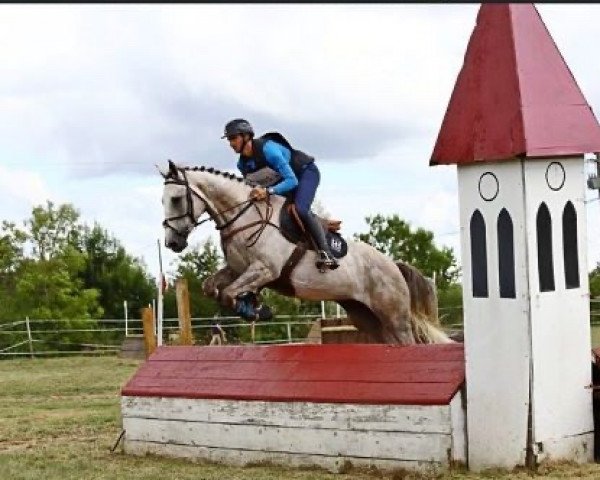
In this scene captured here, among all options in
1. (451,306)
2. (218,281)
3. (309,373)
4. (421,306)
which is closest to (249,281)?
(218,281)

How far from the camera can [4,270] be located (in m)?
41.4

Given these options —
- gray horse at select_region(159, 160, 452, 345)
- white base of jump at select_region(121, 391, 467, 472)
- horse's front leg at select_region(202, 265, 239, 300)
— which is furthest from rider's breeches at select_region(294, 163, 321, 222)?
white base of jump at select_region(121, 391, 467, 472)

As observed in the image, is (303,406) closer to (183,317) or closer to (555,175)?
(555,175)

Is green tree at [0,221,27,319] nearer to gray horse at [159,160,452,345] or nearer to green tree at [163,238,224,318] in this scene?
green tree at [163,238,224,318]

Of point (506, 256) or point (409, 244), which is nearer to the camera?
point (506, 256)

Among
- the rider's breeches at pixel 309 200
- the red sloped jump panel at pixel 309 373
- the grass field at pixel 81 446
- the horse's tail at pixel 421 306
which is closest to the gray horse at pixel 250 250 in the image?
the rider's breeches at pixel 309 200

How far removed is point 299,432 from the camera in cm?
829

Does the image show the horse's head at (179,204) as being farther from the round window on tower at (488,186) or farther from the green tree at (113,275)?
the green tree at (113,275)

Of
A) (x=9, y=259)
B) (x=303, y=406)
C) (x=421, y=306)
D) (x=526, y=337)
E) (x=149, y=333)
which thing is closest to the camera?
(x=526, y=337)

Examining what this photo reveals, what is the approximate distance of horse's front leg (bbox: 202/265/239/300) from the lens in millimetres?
10195

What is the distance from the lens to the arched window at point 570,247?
295 inches

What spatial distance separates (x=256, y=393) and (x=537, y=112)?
2732mm

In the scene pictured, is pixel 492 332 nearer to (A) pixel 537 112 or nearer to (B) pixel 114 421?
(A) pixel 537 112

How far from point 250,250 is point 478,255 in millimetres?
2863
